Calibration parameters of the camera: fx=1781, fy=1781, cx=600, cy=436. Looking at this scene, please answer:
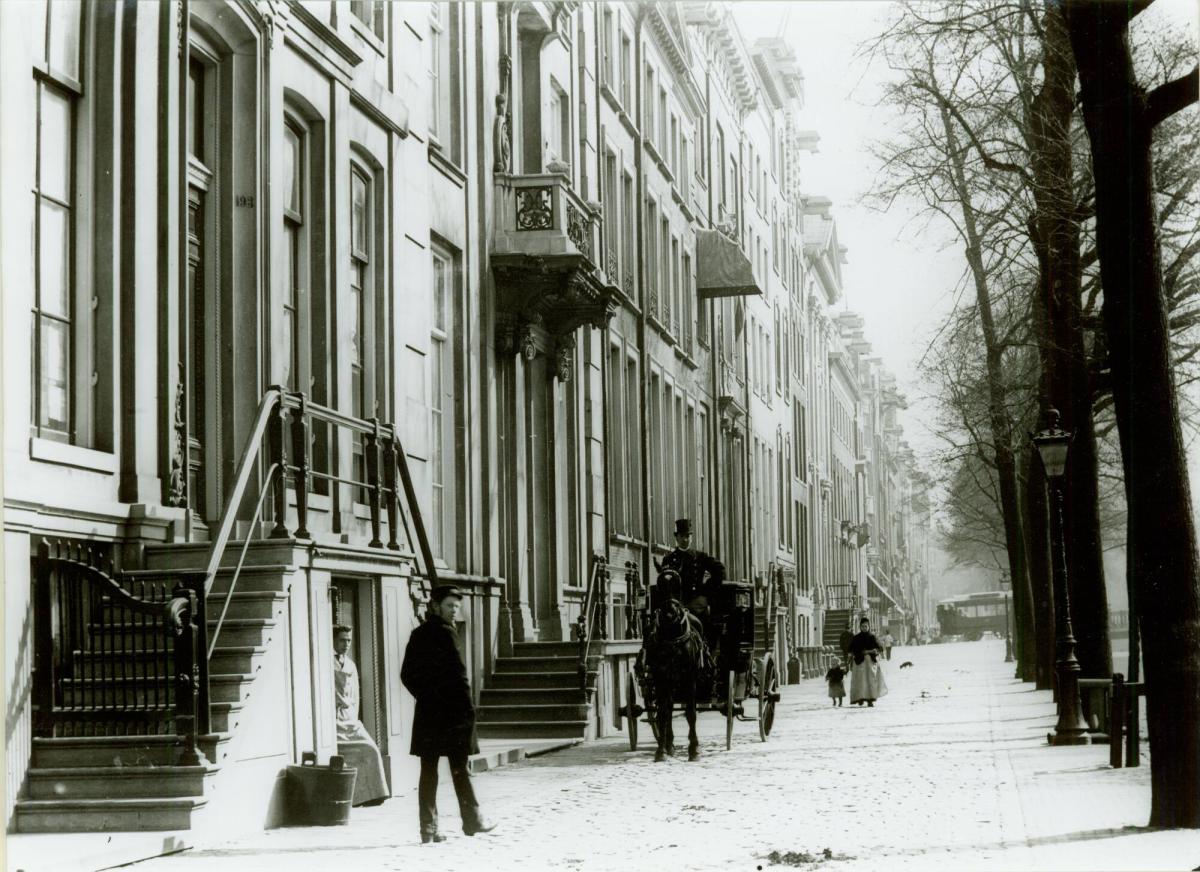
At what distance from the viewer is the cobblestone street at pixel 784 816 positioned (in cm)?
1098

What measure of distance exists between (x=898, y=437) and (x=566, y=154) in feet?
371

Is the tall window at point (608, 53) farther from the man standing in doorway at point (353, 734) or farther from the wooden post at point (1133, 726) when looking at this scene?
the man standing in doorway at point (353, 734)

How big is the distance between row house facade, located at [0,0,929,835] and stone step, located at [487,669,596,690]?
0.05 meters

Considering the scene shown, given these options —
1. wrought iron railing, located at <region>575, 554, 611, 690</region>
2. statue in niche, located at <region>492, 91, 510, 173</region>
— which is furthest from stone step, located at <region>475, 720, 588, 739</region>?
statue in niche, located at <region>492, 91, 510, 173</region>

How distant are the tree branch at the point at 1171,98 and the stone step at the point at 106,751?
308 inches

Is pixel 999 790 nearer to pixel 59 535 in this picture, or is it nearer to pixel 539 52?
pixel 59 535

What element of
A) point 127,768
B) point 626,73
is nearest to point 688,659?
point 127,768

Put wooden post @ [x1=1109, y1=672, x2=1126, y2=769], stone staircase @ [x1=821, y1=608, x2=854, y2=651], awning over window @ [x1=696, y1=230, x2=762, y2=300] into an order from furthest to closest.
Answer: stone staircase @ [x1=821, y1=608, x2=854, y2=651] < awning over window @ [x1=696, y1=230, x2=762, y2=300] < wooden post @ [x1=1109, y1=672, x2=1126, y2=769]

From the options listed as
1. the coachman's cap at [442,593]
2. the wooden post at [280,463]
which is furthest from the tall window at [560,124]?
the coachman's cap at [442,593]

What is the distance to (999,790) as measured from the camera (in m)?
15.9

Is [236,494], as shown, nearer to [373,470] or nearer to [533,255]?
[373,470]

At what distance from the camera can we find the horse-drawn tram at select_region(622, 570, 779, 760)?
19.7 m

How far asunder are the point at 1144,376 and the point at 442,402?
1229cm

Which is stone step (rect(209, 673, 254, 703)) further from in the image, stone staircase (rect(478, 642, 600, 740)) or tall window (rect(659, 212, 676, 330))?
tall window (rect(659, 212, 676, 330))
